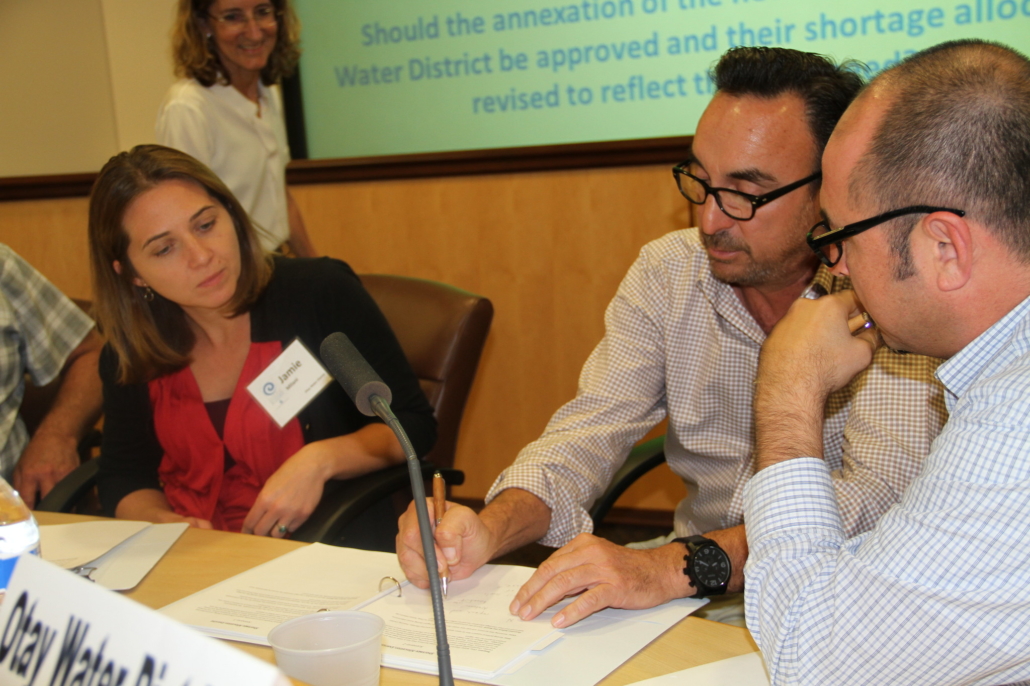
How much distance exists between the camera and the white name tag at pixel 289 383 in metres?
1.88

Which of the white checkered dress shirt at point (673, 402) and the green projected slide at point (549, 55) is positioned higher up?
the green projected slide at point (549, 55)

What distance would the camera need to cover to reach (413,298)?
2164 millimetres

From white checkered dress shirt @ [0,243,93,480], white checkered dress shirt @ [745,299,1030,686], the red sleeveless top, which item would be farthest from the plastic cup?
white checkered dress shirt @ [0,243,93,480]

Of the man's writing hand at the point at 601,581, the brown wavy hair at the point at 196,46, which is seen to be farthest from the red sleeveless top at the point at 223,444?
the brown wavy hair at the point at 196,46

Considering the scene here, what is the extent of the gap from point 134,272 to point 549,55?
1.94 meters

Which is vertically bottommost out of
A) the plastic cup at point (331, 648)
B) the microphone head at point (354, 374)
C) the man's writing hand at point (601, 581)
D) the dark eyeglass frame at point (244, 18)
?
the man's writing hand at point (601, 581)

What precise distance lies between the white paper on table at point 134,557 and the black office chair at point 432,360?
1.23ft

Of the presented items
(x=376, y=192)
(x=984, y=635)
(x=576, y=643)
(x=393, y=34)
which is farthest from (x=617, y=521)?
(x=984, y=635)

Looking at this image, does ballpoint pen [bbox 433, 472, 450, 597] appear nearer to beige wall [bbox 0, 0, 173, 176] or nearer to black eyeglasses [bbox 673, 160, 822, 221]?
black eyeglasses [bbox 673, 160, 822, 221]

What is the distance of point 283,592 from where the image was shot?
125cm

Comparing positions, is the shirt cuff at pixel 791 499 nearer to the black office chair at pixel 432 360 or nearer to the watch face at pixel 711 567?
the watch face at pixel 711 567

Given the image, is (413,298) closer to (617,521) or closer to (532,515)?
(532,515)

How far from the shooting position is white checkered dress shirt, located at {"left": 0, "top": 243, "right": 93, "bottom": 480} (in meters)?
2.23

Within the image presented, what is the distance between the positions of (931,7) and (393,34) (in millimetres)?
2004
